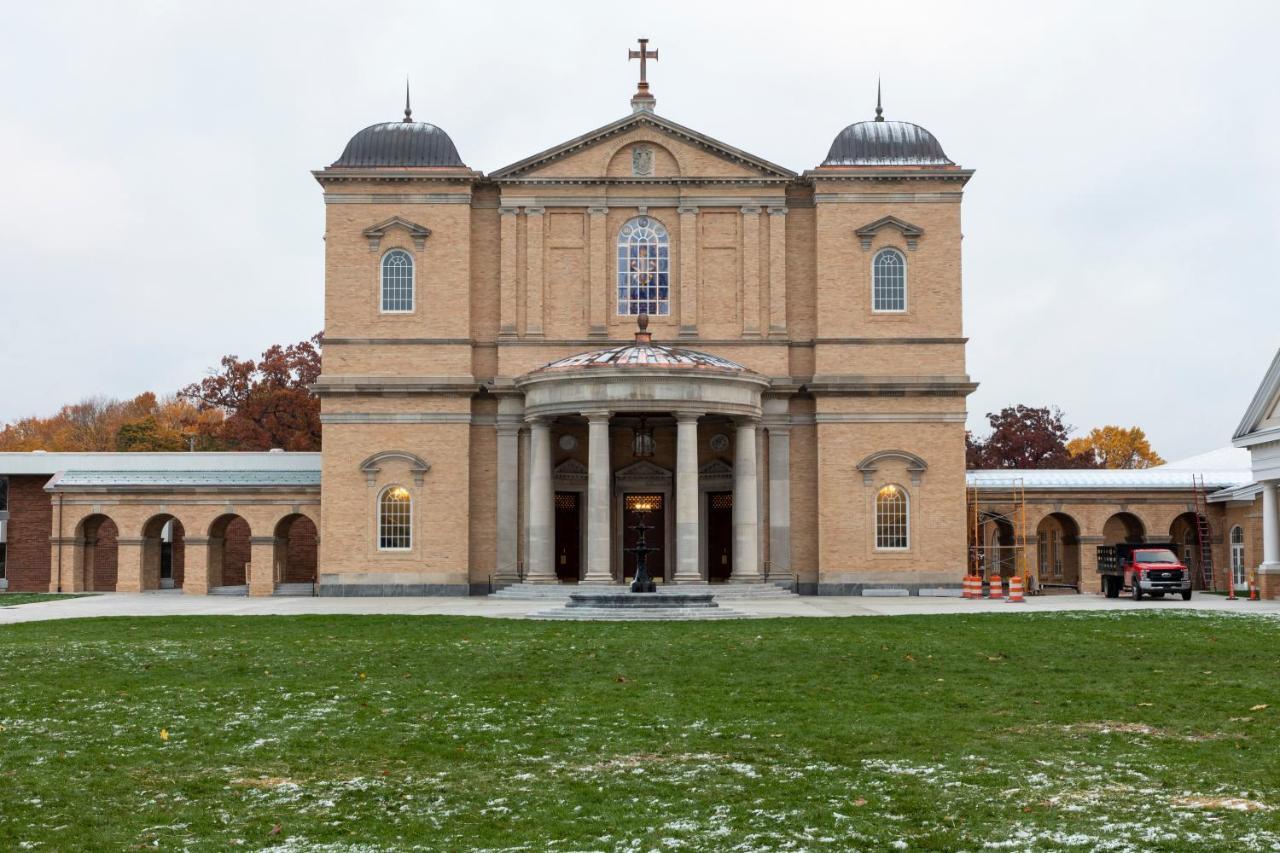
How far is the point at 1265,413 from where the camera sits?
127 feet

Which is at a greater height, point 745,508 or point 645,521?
point 745,508

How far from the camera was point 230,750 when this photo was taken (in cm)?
1185

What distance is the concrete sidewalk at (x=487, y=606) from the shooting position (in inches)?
1239

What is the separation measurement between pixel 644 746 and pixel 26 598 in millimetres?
34136

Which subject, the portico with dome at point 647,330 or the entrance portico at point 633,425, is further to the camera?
the portico with dome at point 647,330

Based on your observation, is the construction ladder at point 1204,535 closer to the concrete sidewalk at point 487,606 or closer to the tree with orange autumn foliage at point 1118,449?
the concrete sidewalk at point 487,606

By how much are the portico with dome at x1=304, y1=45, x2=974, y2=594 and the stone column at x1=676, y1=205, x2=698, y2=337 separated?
0.23ft

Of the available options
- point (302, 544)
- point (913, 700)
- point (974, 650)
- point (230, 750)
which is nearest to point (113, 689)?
point (230, 750)

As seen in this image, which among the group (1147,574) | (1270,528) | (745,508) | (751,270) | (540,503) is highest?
(751,270)

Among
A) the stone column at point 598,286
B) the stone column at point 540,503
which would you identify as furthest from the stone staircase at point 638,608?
the stone column at point 598,286

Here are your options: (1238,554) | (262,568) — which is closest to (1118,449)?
(1238,554)

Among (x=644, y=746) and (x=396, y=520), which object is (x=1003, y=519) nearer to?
(x=396, y=520)

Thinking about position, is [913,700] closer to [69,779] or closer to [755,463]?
[69,779]

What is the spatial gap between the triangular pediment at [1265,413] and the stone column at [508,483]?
21.8 meters
